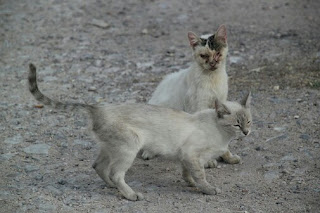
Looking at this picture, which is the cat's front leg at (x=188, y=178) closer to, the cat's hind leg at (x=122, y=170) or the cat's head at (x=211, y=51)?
the cat's hind leg at (x=122, y=170)

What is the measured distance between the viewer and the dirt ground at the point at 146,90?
5.95 m

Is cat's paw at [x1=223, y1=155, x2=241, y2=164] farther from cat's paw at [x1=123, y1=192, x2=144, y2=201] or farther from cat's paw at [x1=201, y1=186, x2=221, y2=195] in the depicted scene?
cat's paw at [x1=123, y1=192, x2=144, y2=201]

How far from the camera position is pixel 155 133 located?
5.94 m

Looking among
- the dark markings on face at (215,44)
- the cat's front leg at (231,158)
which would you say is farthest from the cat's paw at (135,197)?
the dark markings on face at (215,44)

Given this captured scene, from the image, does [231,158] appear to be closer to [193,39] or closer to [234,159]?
[234,159]

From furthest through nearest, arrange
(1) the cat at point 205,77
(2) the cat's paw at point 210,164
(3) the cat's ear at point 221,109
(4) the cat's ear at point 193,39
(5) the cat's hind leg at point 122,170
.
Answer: (4) the cat's ear at point 193,39 → (1) the cat at point 205,77 → (2) the cat's paw at point 210,164 → (3) the cat's ear at point 221,109 → (5) the cat's hind leg at point 122,170

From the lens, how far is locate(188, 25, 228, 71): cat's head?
23.0 feet

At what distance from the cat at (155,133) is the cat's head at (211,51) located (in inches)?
40.3

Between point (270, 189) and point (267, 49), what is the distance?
191 inches

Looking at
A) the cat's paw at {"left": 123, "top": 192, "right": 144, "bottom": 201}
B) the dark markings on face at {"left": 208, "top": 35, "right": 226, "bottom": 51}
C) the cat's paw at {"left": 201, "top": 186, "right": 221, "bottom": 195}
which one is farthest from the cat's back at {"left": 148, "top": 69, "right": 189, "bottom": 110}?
the cat's paw at {"left": 123, "top": 192, "right": 144, "bottom": 201}

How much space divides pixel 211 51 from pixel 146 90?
7.59 ft

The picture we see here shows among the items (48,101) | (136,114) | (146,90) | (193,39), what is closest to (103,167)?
(136,114)

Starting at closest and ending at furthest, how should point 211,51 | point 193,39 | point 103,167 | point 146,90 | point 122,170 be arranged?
point 122,170
point 103,167
point 211,51
point 193,39
point 146,90

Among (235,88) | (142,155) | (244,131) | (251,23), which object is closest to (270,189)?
(244,131)
